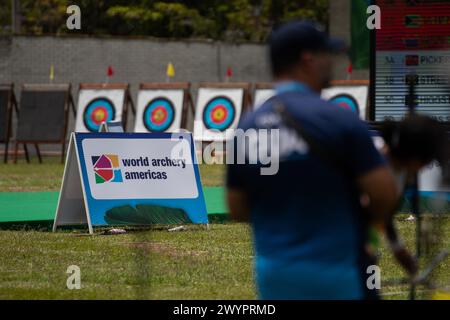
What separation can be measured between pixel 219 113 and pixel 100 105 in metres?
2.85

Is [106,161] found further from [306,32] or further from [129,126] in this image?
[129,126]

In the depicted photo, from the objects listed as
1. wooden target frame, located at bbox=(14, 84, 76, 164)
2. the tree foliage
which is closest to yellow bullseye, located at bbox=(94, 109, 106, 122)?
wooden target frame, located at bbox=(14, 84, 76, 164)

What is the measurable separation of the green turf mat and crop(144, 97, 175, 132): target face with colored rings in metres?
9.67

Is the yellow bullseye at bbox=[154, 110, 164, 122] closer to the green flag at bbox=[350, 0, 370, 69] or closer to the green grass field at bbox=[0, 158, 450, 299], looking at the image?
the green flag at bbox=[350, 0, 370, 69]

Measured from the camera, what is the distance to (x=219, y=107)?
26875 millimetres

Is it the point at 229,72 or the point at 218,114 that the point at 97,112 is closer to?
the point at 218,114

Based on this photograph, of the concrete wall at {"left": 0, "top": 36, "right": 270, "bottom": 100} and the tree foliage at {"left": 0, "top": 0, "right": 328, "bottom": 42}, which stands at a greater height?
the tree foliage at {"left": 0, "top": 0, "right": 328, "bottom": 42}

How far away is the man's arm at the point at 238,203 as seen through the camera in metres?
4.36

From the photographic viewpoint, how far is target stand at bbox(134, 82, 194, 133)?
26562mm

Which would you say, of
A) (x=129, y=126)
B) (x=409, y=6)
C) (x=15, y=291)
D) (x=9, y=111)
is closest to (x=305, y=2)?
(x=129, y=126)

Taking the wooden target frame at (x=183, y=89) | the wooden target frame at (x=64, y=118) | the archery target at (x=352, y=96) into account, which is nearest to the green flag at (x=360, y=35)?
the archery target at (x=352, y=96)

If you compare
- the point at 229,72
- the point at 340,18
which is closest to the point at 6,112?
the point at 229,72

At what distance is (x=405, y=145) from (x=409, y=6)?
28.4ft

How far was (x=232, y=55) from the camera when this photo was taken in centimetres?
3181
